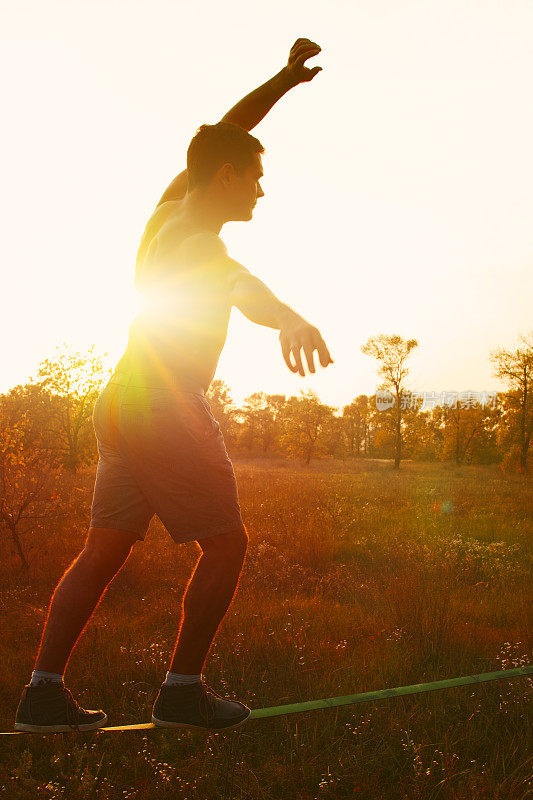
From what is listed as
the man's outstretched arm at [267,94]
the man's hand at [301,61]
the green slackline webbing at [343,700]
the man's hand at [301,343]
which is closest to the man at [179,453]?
the green slackline webbing at [343,700]

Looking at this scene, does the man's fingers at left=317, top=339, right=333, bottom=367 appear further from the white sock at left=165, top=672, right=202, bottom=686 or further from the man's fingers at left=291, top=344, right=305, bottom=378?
the white sock at left=165, top=672, right=202, bottom=686

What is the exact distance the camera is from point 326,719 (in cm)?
283

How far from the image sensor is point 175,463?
6.36 ft

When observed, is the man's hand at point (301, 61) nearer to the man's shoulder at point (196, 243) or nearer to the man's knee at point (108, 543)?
the man's shoulder at point (196, 243)

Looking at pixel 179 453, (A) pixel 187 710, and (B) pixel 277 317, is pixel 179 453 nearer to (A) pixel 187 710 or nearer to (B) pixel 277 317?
(B) pixel 277 317

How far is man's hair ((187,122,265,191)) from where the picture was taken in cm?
207

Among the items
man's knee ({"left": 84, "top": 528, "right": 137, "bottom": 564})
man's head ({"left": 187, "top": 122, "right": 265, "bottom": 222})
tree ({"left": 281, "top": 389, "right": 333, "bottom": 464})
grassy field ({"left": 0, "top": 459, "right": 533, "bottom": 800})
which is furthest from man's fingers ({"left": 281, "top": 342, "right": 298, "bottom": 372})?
tree ({"left": 281, "top": 389, "right": 333, "bottom": 464})

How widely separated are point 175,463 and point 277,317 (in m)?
0.71

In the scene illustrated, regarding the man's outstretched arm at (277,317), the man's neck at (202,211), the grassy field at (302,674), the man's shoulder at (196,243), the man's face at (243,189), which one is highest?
the man's face at (243,189)

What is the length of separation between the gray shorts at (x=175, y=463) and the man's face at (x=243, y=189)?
763 mm

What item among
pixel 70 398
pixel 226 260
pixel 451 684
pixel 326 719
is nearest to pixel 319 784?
pixel 326 719

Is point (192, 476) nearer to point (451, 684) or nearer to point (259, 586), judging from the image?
point (451, 684)

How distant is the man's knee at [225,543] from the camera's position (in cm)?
200

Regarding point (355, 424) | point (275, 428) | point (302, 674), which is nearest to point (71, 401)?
point (302, 674)
